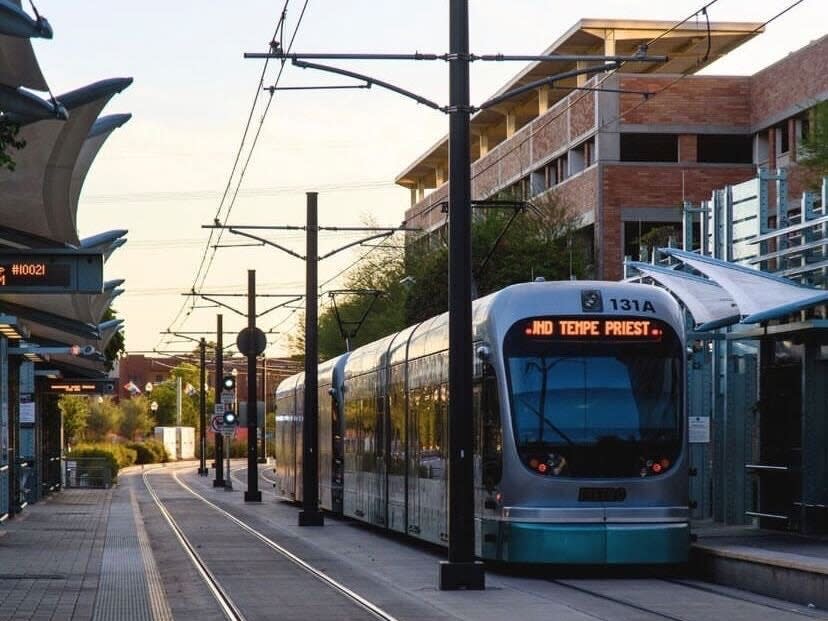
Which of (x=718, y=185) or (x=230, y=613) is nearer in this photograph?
(x=230, y=613)

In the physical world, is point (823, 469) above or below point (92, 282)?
below

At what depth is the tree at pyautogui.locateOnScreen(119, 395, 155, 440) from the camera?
12331cm

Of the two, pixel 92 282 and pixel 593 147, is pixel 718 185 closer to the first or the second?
pixel 593 147

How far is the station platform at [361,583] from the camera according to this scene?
54.5ft

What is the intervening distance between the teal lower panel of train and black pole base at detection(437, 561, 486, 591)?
142 centimetres

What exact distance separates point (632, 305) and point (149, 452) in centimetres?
9293

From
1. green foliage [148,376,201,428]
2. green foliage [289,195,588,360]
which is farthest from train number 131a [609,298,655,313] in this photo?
green foliage [148,376,201,428]

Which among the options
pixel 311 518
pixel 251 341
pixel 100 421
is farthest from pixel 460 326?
pixel 100 421

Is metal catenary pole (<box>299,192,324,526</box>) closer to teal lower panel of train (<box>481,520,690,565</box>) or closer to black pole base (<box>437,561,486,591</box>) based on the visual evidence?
teal lower panel of train (<box>481,520,690,565</box>)

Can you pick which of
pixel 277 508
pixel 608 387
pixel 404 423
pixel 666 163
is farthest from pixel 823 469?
pixel 666 163

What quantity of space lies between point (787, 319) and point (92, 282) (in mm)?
A: 8641

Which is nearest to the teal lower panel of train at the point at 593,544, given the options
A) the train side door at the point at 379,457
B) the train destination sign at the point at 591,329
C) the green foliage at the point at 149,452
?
the train destination sign at the point at 591,329

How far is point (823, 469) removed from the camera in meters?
23.0

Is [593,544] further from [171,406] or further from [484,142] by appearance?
[171,406]
